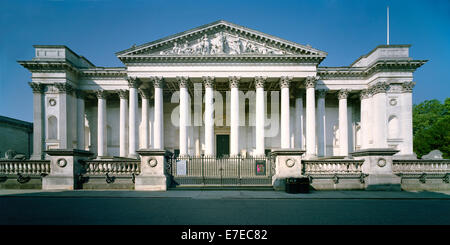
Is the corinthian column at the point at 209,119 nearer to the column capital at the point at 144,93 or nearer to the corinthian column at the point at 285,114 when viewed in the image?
the corinthian column at the point at 285,114

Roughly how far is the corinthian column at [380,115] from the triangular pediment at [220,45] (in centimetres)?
895

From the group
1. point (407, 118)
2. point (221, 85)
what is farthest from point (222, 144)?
point (407, 118)

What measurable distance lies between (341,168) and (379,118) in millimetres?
19326

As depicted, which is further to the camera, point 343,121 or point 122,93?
point 343,121

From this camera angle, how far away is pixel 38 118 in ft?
90.3

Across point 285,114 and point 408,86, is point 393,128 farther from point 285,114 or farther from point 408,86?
point 285,114

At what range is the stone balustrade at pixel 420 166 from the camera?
14.5 metres

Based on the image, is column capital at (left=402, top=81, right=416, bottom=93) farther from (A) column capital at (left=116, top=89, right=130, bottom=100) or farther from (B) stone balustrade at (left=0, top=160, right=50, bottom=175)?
(B) stone balustrade at (left=0, top=160, right=50, bottom=175)

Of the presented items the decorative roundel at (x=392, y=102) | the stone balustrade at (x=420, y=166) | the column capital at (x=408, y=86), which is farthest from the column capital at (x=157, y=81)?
the column capital at (x=408, y=86)

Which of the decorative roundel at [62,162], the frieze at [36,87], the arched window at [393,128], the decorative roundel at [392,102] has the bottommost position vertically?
the decorative roundel at [62,162]

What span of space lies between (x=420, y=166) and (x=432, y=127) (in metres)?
34.7

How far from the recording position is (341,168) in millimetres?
14398
